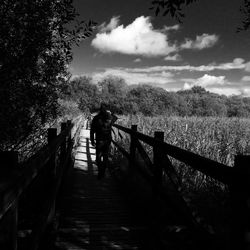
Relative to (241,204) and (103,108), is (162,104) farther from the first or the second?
(241,204)

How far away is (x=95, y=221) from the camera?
415 cm

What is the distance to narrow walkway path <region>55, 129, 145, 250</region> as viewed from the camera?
11.4 feet

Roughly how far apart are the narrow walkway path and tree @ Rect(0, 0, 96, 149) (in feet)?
5.42

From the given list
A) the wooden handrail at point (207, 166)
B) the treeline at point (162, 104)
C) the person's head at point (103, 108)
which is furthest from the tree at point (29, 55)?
the treeline at point (162, 104)

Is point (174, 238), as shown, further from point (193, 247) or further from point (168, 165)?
point (168, 165)

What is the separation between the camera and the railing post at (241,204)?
164 cm

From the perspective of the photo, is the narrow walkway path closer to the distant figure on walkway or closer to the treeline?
the distant figure on walkway

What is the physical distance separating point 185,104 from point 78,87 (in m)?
47.7

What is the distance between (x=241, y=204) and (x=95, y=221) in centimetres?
288

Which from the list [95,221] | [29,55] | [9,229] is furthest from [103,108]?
[9,229]

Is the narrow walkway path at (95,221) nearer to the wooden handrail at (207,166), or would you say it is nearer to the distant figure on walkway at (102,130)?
the distant figure on walkway at (102,130)

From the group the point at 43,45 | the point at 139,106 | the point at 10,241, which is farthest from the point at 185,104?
the point at 10,241

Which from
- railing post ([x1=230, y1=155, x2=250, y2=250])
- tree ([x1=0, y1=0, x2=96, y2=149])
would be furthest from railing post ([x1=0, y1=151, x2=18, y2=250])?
tree ([x1=0, y1=0, x2=96, y2=149])

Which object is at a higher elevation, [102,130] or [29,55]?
[29,55]
